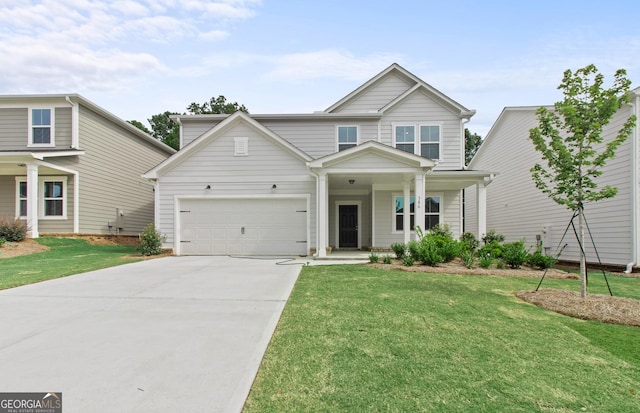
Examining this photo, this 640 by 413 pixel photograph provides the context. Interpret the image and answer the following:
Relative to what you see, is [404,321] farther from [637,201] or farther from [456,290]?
[637,201]

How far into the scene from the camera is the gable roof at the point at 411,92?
Result: 14930 mm

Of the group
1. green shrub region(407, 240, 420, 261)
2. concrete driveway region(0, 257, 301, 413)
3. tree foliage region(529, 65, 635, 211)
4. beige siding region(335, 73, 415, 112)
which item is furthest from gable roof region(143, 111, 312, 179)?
tree foliage region(529, 65, 635, 211)

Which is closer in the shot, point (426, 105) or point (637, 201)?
point (637, 201)

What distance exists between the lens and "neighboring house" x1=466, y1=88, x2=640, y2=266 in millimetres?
10805

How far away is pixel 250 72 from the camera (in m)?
14.6

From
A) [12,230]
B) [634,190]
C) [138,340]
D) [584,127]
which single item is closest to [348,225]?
[634,190]

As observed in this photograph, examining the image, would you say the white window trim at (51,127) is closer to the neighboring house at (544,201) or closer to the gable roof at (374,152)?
the gable roof at (374,152)

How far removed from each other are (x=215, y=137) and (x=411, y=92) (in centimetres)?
833

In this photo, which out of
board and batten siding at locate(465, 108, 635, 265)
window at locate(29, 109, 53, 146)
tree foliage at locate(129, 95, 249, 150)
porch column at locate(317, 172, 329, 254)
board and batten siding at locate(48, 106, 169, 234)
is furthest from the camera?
tree foliage at locate(129, 95, 249, 150)

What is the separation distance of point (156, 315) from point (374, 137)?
39.0 feet

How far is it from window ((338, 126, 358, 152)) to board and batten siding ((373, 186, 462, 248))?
2.40m

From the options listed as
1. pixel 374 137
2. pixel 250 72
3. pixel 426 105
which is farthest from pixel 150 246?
pixel 426 105

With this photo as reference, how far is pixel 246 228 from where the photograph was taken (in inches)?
523

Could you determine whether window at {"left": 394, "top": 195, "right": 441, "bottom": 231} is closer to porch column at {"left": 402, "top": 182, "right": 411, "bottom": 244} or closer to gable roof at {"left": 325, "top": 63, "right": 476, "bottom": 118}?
porch column at {"left": 402, "top": 182, "right": 411, "bottom": 244}
